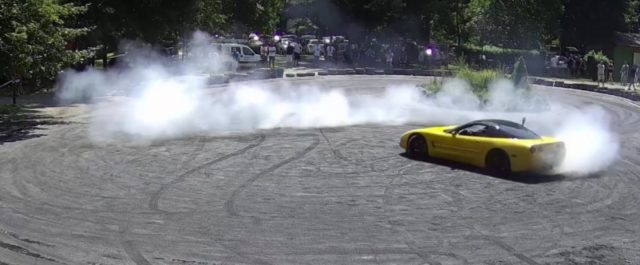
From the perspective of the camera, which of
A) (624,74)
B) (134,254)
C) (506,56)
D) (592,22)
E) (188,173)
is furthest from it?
(592,22)

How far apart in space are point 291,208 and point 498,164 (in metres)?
4.87

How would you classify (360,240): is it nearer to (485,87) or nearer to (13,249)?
(13,249)

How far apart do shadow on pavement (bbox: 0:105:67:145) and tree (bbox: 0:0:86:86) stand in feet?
4.51

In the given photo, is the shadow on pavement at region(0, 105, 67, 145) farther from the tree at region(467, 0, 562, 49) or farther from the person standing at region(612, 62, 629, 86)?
the tree at region(467, 0, 562, 49)

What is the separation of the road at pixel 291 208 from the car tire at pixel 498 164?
472 mm

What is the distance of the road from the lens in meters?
7.96

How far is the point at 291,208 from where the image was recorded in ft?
32.7

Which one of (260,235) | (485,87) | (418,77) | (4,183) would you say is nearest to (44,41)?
(4,183)

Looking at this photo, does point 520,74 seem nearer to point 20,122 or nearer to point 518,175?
point 518,175

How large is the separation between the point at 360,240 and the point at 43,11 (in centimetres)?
1344

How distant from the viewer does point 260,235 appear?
28.1ft

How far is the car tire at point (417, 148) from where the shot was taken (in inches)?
574

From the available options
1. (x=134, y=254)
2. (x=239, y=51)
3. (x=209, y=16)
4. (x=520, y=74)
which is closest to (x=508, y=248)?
(x=134, y=254)

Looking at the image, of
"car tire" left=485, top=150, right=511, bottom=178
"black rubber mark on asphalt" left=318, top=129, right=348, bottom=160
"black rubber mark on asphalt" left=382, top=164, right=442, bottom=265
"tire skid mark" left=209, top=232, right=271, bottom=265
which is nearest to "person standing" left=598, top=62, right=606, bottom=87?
"black rubber mark on asphalt" left=318, top=129, right=348, bottom=160
